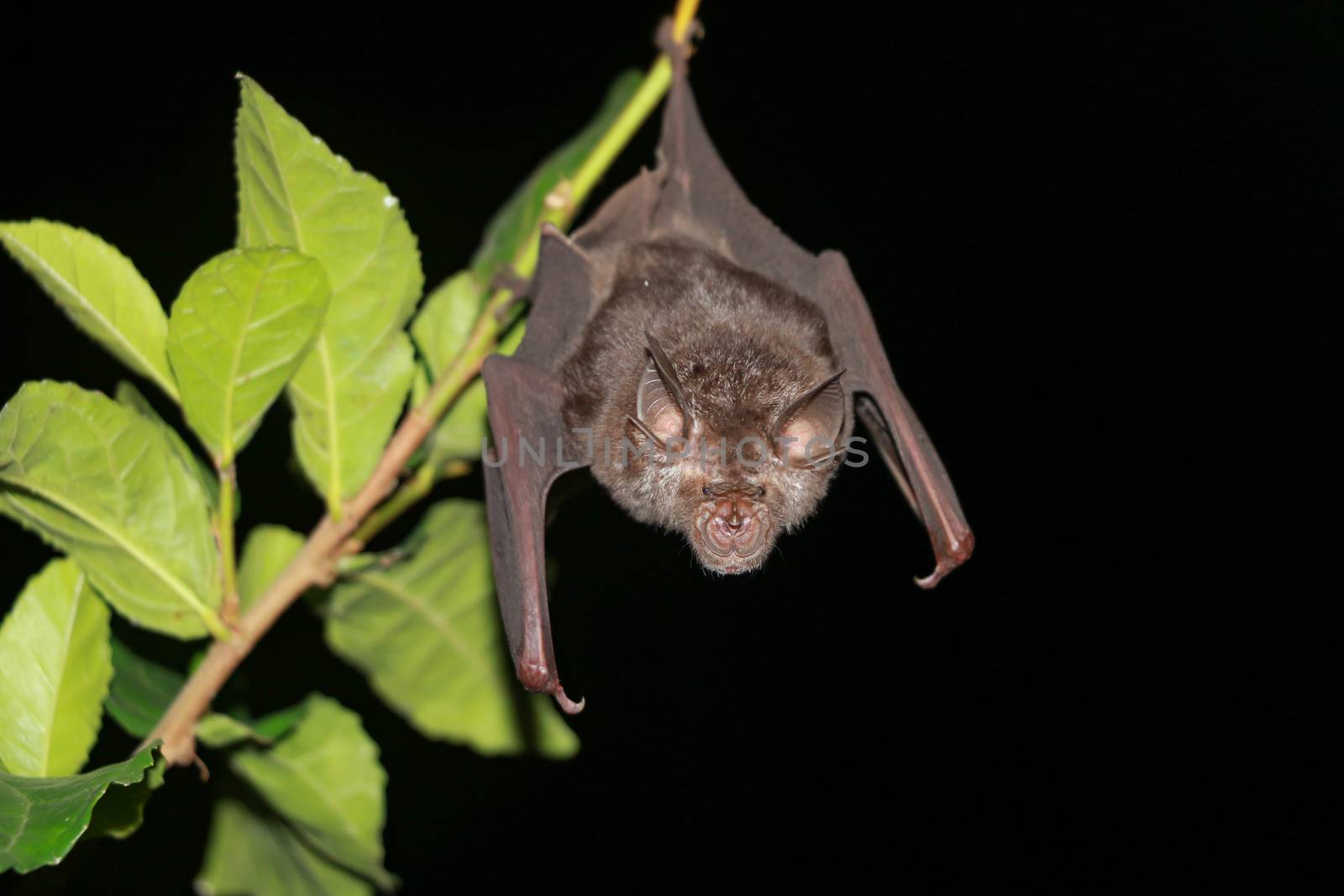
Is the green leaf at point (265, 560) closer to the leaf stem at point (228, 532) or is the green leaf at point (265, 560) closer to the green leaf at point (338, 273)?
the green leaf at point (338, 273)

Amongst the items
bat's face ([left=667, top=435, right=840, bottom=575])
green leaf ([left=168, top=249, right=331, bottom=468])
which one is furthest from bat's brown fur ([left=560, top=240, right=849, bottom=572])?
green leaf ([left=168, top=249, right=331, bottom=468])

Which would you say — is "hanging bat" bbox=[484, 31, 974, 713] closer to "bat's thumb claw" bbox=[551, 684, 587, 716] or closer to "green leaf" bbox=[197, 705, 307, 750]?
"bat's thumb claw" bbox=[551, 684, 587, 716]

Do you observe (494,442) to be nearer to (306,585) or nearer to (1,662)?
(306,585)

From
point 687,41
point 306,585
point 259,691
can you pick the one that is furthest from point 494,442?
point 259,691

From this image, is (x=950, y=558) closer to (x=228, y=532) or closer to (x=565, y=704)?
(x=565, y=704)

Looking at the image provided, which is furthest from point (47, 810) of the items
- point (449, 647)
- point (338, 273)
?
point (449, 647)

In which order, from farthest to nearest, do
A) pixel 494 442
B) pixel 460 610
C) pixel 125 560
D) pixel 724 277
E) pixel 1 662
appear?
1. pixel 460 610
2. pixel 724 277
3. pixel 494 442
4. pixel 125 560
5. pixel 1 662

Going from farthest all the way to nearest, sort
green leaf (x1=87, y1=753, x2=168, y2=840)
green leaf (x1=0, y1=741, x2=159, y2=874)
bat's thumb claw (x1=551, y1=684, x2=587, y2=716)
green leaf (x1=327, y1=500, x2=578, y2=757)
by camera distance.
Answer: green leaf (x1=327, y1=500, x2=578, y2=757) → bat's thumb claw (x1=551, y1=684, x2=587, y2=716) → green leaf (x1=87, y1=753, x2=168, y2=840) → green leaf (x1=0, y1=741, x2=159, y2=874)
